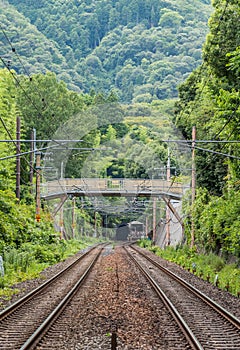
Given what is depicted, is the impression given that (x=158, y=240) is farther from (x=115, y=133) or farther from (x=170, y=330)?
(x=170, y=330)

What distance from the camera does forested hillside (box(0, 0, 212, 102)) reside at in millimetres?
110375

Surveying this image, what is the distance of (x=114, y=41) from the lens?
499 feet

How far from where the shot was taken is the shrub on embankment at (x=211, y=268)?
61.3 ft

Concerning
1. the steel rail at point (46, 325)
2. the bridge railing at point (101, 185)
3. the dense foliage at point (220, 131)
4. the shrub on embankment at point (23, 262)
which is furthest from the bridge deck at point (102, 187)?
the steel rail at point (46, 325)

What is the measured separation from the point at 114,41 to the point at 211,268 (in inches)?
5278

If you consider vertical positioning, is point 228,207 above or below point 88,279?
above

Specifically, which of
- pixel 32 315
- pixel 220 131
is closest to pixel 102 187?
pixel 220 131

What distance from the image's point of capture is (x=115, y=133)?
75938 mm

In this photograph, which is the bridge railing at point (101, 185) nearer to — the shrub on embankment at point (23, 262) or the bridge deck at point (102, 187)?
the bridge deck at point (102, 187)

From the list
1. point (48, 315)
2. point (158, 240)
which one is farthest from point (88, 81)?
point (48, 315)

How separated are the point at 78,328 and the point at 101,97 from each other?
79969 millimetres

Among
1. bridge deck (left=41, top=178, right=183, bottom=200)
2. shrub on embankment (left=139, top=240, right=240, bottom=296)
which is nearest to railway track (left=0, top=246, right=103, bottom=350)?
shrub on embankment (left=139, top=240, right=240, bottom=296)

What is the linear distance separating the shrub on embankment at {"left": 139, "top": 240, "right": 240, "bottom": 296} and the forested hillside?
2761 inches

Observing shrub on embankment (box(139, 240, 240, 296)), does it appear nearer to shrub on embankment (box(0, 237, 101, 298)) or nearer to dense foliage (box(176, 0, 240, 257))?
dense foliage (box(176, 0, 240, 257))
